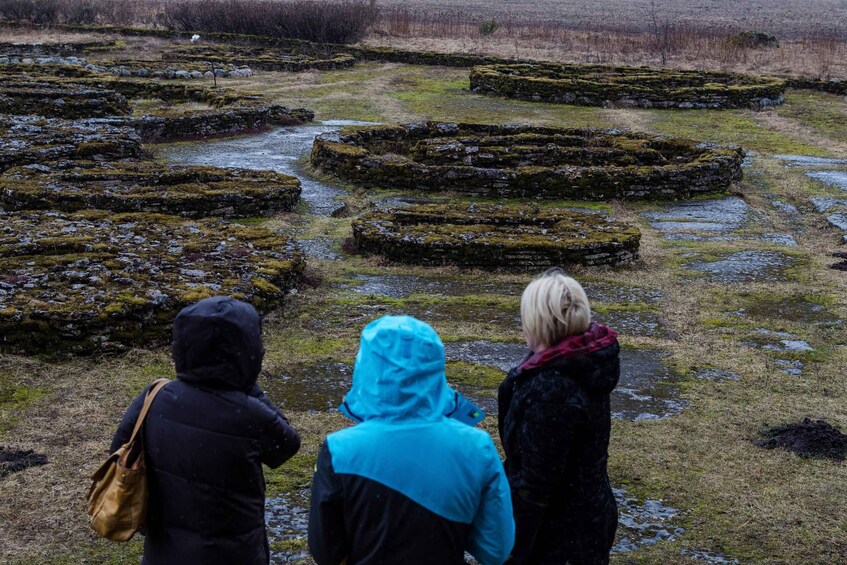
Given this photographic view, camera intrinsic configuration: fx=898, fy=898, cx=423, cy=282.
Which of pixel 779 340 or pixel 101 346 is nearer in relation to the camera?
pixel 101 346

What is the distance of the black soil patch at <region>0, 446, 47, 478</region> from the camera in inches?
204

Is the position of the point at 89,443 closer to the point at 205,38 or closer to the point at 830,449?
the point at 830,449

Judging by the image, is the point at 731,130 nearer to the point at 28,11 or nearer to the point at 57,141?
the point at 57,141

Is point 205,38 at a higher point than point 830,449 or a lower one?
higher

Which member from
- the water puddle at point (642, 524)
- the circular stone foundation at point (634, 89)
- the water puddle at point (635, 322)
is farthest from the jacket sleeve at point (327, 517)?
the circular stone foundation at point (634, 89)

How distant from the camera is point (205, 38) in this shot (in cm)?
3547

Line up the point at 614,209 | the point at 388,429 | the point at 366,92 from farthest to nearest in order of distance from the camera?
1. the point at 366,92
2. the point at 614,209
3. the point at 388,429

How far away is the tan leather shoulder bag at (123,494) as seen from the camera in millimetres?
3041

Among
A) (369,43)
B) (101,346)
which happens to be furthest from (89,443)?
(369,43)

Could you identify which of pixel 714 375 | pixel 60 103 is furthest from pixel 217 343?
pixel 60 103

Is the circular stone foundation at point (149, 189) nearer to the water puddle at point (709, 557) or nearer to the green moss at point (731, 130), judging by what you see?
the water puddle at point (709, 557)

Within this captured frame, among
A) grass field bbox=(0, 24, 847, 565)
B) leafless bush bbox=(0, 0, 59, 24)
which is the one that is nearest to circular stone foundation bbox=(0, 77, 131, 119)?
grass field bbox=(0, 24, 847, 565)

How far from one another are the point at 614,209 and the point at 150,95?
1302 centimetres

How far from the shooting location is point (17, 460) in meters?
5.27
